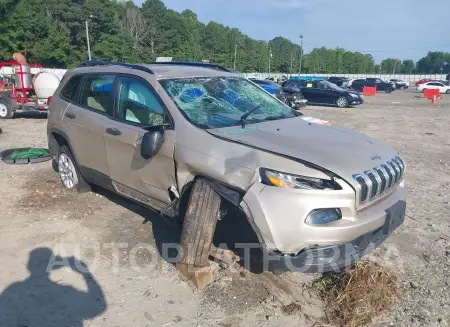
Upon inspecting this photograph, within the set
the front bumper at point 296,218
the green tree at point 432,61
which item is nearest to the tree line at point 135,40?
the green tree at point 432,61

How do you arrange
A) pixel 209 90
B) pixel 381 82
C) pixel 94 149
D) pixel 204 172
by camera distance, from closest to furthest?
pixel 204 172, pixel 209 90, pixel 94 149, pixel 381 82

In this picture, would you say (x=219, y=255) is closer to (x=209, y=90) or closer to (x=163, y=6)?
(x=209, y=90)

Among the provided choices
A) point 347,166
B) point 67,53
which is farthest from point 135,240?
point 67,53

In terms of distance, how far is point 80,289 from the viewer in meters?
3.32

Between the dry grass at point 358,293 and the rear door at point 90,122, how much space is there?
2.68 meters

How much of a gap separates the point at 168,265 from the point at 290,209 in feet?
4.96

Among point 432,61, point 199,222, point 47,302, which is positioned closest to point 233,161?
point 199,222

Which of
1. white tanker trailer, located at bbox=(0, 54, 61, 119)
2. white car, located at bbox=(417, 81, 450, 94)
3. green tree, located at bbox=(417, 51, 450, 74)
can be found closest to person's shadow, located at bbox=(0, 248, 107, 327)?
white tanker trailer, located at bbox=(0, 54, 61, 119)

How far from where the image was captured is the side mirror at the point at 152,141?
3.47 metres

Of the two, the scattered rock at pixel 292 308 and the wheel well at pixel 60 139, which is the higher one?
the wheel well at pixel 60 139

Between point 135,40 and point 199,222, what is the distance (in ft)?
266

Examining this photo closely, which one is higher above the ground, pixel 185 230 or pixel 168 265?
pixel 185 230

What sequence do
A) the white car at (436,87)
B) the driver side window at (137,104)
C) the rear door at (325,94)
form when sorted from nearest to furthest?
the driver side window at (137,104)
the rear door at (325,94)
the white car at (436,87)

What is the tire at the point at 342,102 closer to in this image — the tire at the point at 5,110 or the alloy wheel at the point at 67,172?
the tire at the point at 5,110
